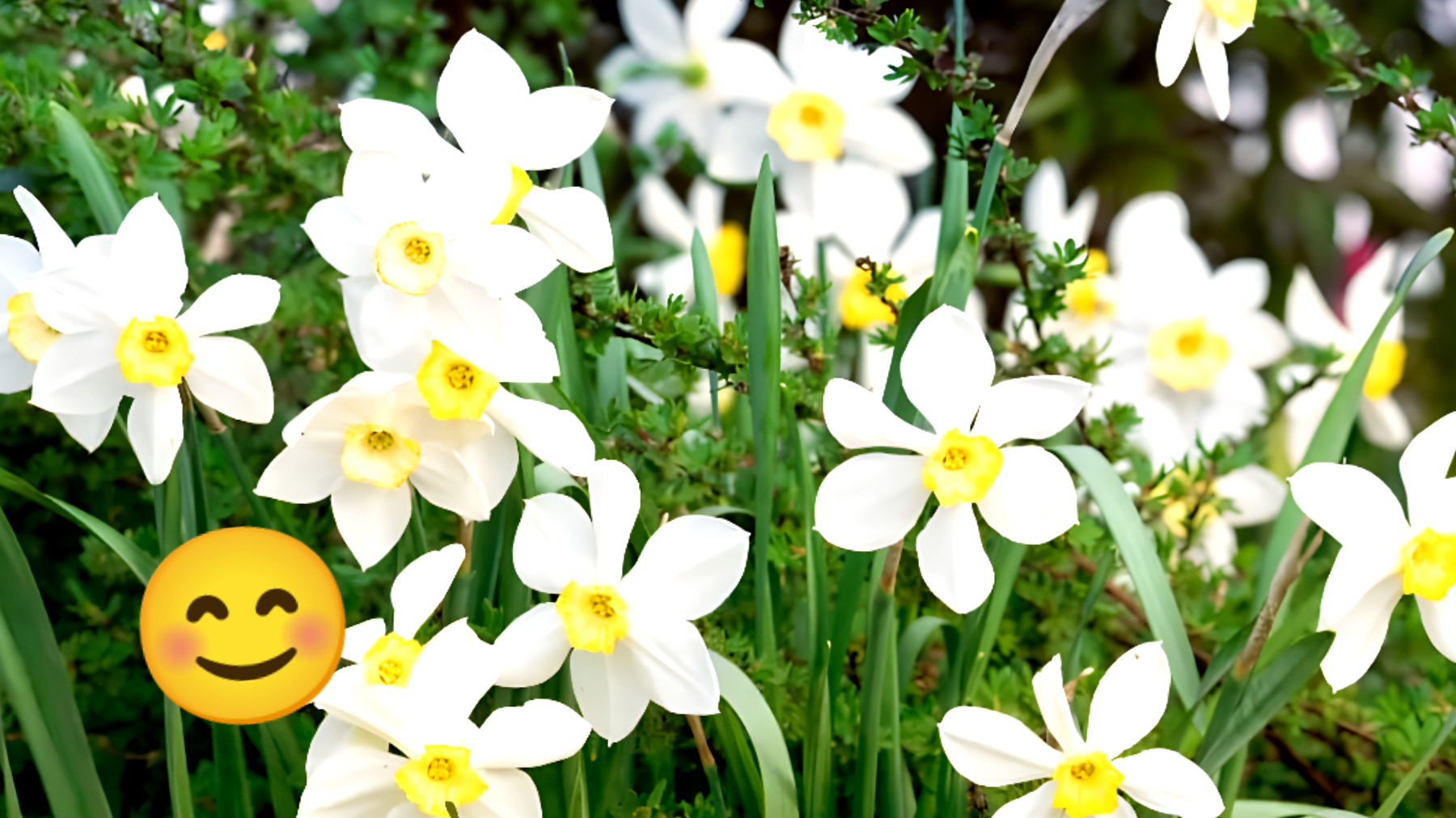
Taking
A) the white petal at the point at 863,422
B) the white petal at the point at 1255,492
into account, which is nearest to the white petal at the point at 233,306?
the white petal at the point at 863,422

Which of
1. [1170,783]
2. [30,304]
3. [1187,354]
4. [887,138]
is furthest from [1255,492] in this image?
[30,304]

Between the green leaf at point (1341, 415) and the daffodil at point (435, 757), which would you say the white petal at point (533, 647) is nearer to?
the daffodil at point (435, 757)

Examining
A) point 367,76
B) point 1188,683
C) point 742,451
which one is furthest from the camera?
point 367,76

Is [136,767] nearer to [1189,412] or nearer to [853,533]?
[853,533]

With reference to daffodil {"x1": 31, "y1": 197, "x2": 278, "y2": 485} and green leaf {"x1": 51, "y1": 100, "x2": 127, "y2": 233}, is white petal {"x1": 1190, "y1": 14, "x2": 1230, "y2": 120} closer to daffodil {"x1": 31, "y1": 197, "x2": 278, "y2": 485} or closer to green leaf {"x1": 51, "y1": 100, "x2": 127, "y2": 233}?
daffodil {"x1": 31, "y1": 197, "x2": 278, "y2": 485}

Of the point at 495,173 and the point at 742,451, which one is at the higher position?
the point at 495,173

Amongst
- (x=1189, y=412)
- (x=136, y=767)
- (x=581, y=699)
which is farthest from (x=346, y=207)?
(x=1189, y=412)

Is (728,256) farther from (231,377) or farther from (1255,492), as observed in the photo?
(231,377)
